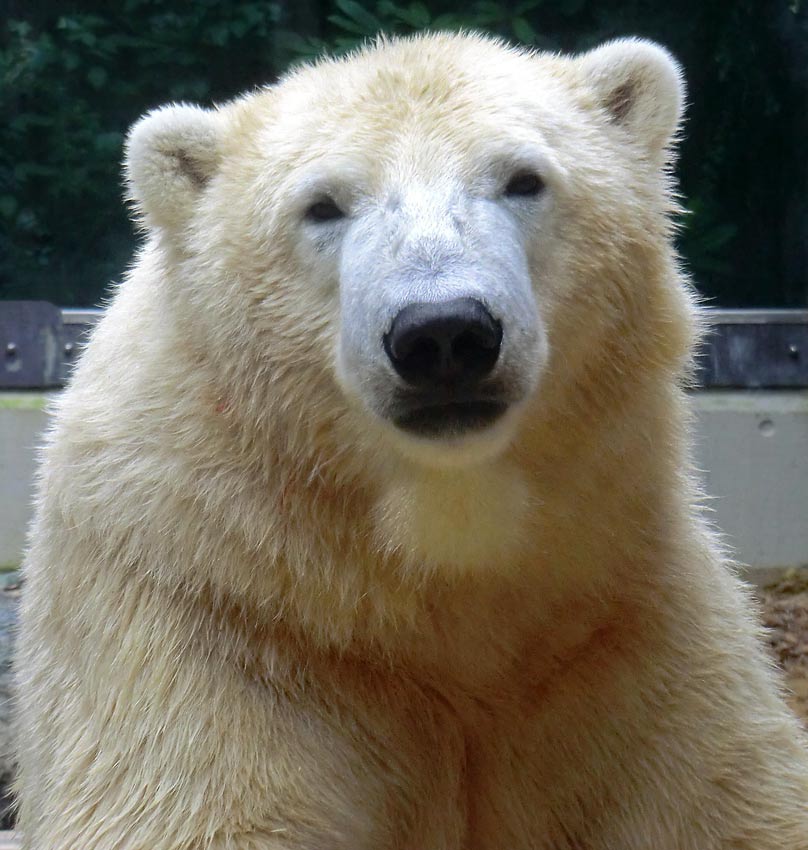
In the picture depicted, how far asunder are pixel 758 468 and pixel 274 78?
2261mm

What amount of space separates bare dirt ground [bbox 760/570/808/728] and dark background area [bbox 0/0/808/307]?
1048 mm

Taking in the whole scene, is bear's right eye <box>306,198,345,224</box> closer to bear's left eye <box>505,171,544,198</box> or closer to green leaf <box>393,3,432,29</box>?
bear's left eye <box>505,171,544,198</box>

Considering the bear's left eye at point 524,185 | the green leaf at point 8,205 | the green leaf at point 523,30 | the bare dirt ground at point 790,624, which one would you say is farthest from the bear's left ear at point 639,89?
the green leaf at point 8,205

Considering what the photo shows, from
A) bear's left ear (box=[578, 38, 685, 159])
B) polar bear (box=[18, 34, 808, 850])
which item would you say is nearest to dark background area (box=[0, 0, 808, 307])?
bear's left ear (box=[578, 38, 685, 159])

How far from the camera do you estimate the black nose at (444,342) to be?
6.12ft

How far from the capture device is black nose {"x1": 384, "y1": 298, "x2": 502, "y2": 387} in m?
1.87

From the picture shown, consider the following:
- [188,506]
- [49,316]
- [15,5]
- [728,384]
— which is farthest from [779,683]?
[15,5]

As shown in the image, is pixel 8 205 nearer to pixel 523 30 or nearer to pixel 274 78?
pixel 274 78

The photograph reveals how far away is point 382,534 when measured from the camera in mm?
2260

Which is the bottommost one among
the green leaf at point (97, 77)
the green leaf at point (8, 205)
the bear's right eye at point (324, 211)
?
the bear's right eye at point (324, 211)

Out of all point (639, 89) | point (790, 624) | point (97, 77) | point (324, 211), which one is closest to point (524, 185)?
point (324, 211)

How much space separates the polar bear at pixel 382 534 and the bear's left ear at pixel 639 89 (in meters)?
→ 0.09

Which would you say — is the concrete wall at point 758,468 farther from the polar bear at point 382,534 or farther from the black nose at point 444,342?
the black nose at point 444,342

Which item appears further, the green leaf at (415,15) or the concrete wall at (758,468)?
the concrete wall at (758,468)
